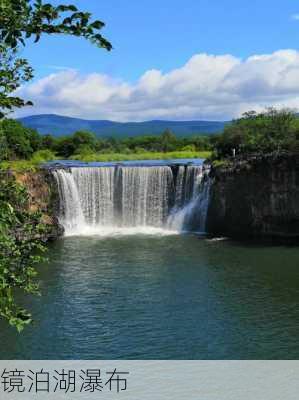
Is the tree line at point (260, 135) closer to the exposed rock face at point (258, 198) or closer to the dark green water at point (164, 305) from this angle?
the exposed rock face at point (258, 198)

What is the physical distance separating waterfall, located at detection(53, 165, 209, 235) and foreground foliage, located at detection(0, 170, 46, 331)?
2514 centimetres

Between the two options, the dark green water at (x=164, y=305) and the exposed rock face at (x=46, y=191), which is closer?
the dark green water at (x=164, y=305)

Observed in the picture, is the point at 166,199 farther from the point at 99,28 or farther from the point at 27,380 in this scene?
the point at 99,28

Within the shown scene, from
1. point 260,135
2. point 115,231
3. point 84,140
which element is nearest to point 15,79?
point 115,231

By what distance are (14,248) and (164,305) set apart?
38.4ft

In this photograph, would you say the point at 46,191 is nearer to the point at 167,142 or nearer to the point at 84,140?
the point at 84,140

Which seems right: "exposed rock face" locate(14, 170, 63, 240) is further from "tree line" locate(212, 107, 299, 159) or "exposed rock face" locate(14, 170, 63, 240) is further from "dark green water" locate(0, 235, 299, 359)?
"tree line" locate(212, 107, 299, 159)

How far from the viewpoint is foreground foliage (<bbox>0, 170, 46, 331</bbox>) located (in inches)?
136

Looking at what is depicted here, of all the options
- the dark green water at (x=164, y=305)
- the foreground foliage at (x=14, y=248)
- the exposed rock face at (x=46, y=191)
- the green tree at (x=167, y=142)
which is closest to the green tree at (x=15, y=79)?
the foreground foliage at (x=14, y=248)

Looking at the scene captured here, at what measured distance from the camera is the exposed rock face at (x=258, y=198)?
2605cm

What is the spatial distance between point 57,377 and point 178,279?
8.08 m

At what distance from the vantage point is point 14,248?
4109mm

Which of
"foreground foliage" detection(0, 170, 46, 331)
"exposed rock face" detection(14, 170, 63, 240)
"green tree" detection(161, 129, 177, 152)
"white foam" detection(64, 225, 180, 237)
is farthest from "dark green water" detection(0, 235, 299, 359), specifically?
"green tree" detection(161, 129, 177, 152)

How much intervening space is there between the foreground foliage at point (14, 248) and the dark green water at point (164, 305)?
26.7 ft
